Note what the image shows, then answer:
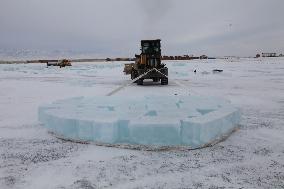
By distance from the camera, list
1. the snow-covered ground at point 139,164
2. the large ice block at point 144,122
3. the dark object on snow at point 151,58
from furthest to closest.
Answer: the dark object on snow at point 151,58
the large ice block at point 144,122
the snow-covered ground at point 139,164

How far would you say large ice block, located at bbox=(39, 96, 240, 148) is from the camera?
18.3 ft

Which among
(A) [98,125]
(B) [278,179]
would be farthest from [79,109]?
(B) [278,179]

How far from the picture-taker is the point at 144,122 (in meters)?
5.70

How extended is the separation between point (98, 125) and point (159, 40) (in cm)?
1366

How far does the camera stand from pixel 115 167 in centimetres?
469

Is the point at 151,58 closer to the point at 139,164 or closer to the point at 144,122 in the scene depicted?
the point at 144,122

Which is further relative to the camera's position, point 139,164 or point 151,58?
point 151,58

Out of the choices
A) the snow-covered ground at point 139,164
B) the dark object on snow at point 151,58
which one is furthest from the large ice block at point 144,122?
the dark object on snow at point 151,58

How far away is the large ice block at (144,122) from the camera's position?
5.58 meters

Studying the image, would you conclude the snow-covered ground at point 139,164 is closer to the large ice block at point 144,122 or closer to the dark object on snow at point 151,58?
the large ice block at point 144,122

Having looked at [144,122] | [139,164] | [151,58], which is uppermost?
[151,58]

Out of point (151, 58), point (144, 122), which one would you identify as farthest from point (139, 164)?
point (151, 58)

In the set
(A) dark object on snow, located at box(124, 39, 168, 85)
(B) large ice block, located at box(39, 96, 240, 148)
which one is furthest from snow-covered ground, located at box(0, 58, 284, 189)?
(A) dark object on snow, located at box(124, 39, 168, 85)

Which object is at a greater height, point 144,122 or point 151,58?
point 151,58
